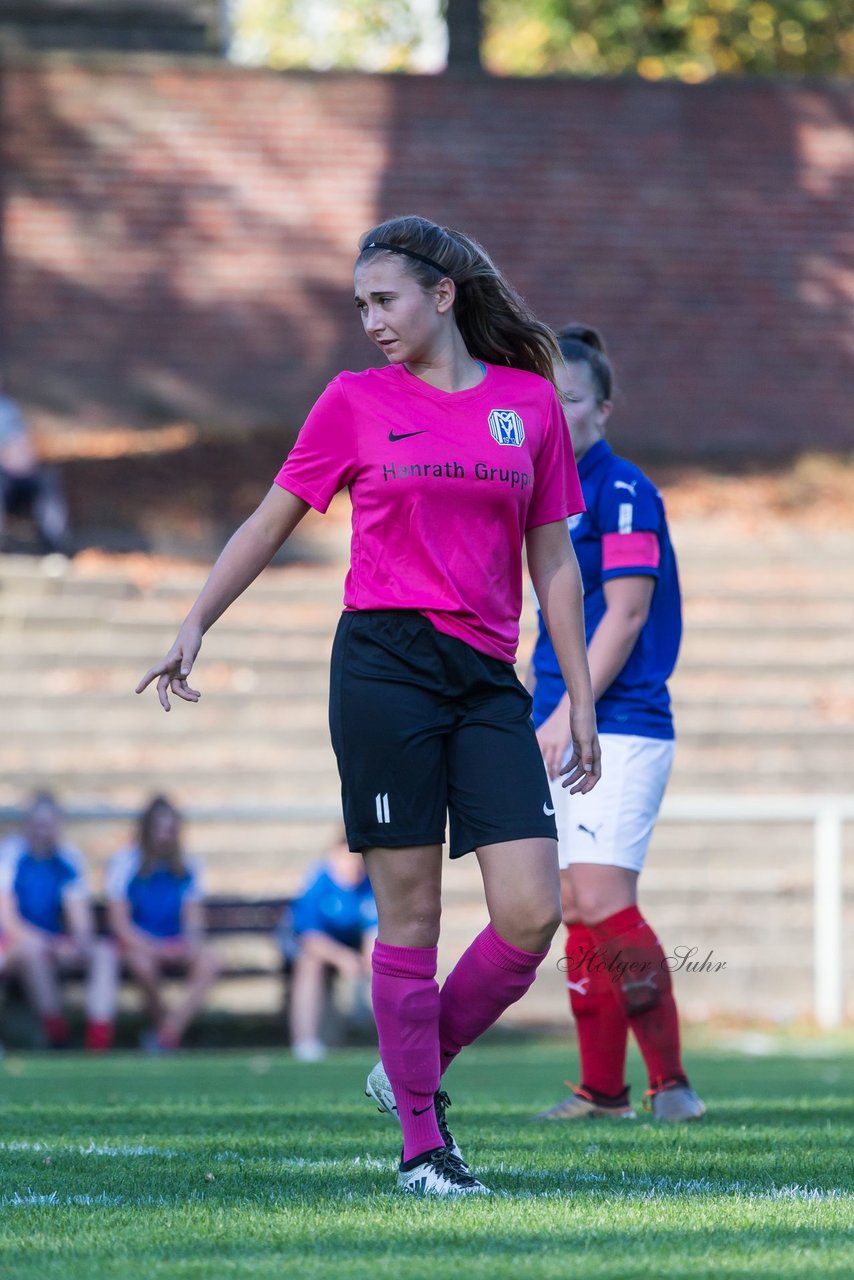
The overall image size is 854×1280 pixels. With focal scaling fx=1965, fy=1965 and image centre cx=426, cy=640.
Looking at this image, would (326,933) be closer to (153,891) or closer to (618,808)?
(153,891)

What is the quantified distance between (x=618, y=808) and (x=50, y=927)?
23.5ft

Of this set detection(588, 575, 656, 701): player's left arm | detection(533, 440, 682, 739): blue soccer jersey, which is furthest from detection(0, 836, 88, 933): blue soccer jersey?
detection(588, 575, 656, 701): player's left arm

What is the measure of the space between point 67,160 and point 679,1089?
1676cm

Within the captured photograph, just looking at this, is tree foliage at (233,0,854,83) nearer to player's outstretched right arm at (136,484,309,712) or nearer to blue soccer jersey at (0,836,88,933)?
blue soccer jersey at (0,836,88,933)

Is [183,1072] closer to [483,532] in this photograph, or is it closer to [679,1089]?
[679,1089]

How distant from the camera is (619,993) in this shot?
18.6 feet

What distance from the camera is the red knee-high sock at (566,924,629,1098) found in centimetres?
574

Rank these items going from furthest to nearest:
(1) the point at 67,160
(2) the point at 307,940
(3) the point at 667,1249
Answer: (1) the point at 67,160, (2) the point at 307,940, (3) the point at 667,1249

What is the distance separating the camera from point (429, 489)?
412 centimetres

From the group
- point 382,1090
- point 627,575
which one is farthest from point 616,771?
point 382,1090

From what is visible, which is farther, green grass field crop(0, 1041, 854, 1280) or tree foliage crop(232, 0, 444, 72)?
tree foliage crop(232, 0, 444, 72)

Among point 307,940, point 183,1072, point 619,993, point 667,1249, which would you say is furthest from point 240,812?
point 667,1249

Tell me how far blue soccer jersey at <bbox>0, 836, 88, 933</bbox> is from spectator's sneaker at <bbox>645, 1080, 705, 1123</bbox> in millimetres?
6743

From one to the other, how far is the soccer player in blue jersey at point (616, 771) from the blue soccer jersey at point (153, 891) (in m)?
Result: 6.31
